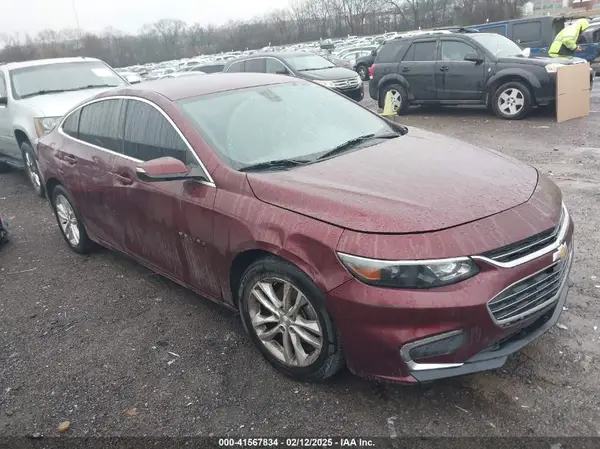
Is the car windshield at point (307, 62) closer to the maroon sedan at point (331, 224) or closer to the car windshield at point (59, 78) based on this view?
the car windshield at point (59, 78)

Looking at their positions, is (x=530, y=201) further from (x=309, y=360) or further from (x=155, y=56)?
(x=155, y=56)

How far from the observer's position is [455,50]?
420 inches

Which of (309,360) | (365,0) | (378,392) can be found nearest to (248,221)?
(309,360)

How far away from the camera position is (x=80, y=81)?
8.02 meters

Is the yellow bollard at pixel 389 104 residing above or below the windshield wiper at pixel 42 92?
below

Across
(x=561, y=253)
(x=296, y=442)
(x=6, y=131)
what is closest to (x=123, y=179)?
(x=296, y=442)

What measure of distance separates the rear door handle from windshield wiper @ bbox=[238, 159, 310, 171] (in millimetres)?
1128

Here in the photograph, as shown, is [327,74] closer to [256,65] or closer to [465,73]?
[256,65]

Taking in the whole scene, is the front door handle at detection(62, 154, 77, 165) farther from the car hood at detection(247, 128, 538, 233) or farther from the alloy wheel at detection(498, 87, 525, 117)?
the alloy wheel at detection(498, 87, 525, 117)

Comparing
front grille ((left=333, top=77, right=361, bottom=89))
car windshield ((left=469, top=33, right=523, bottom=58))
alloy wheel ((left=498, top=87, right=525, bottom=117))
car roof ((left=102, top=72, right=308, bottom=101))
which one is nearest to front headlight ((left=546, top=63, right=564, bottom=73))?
alloy wheel ((left=498, top=87, right=525, bottom=117))

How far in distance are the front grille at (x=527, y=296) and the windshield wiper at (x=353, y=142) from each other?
4.56 feet

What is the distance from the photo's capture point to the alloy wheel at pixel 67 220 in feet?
16.4

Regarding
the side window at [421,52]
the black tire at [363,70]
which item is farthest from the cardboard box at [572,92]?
the black tire at [363,70]

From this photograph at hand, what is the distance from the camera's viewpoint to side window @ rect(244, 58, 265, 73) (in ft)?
45.8
